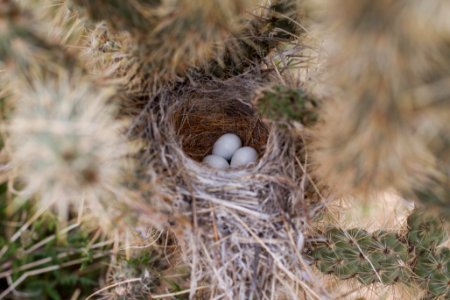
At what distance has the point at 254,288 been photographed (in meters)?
1.27

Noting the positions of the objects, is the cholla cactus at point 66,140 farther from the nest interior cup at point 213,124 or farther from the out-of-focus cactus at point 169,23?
the nest interior cup at point 213,124

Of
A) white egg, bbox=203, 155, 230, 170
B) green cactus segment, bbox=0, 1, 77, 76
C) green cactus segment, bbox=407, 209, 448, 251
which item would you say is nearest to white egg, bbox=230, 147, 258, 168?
white egg, bbox=203, 155, 230, 170

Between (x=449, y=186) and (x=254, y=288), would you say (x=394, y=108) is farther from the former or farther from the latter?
(x=254, y=288)

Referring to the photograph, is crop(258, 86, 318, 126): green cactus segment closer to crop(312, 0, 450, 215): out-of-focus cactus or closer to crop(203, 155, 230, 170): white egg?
crop(312, 0, 450, 215): out-of-focus cactus

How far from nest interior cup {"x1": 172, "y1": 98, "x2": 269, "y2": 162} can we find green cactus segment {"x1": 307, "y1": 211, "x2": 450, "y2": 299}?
0.38m

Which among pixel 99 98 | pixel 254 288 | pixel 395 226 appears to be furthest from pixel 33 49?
pixel 395 226

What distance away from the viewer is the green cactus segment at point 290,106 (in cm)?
124

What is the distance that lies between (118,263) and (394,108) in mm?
883

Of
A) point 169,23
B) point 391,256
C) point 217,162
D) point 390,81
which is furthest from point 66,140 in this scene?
point 391,256

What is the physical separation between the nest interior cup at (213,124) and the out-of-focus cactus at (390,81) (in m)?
0.73

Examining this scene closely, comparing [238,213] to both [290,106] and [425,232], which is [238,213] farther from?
[425,232]

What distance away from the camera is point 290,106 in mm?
1240

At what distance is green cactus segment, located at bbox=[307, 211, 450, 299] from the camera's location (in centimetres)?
144

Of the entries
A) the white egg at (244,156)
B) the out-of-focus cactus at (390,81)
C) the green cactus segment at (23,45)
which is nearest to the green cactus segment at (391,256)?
the white egg at (244,156)
